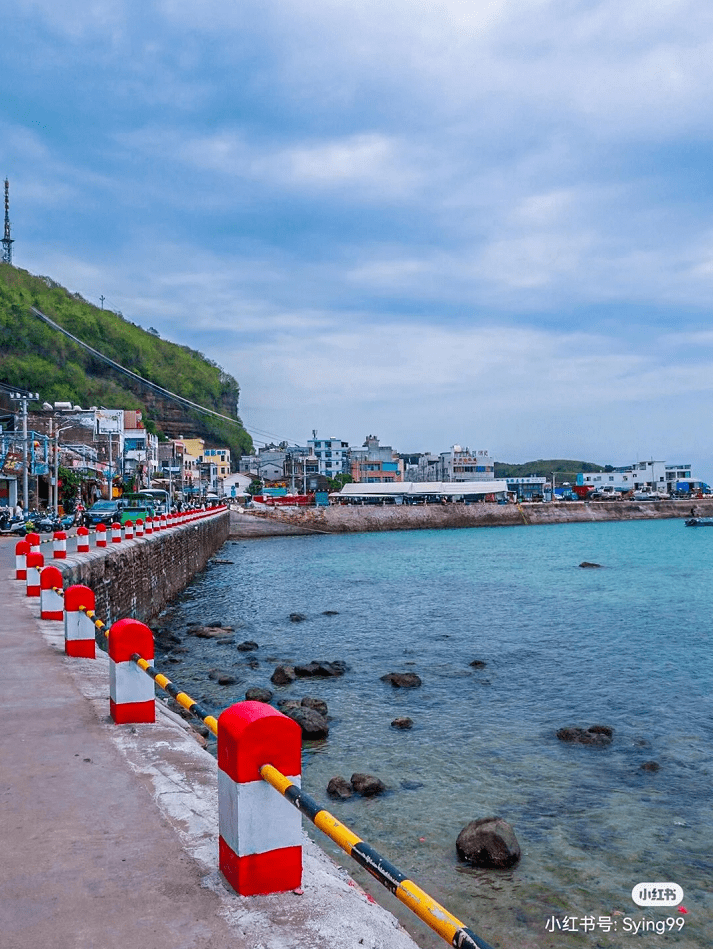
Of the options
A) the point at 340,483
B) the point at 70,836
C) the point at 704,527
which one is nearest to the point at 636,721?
the point at 70,836

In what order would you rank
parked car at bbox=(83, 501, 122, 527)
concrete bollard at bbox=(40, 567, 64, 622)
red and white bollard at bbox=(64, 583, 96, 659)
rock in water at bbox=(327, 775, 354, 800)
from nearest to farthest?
red and white bollard at bbox=(64, 583, 96, 659)
rock in water at bbox=(327, 775, 354, 800)
concrete bollard at bbox=(40, 567, 64, 622)
parked car at bbox=(83, 501, 122, 527)

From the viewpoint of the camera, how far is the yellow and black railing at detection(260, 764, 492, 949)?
2.73m

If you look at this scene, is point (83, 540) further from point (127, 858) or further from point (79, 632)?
point (127, 858)

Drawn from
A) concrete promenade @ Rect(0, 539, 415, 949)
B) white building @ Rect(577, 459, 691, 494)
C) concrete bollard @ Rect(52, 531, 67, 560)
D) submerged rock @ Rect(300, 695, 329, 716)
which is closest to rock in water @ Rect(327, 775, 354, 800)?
submerged rock @ Rect(300, 695, 329, 716)

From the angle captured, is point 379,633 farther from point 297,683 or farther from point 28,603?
point 28,603

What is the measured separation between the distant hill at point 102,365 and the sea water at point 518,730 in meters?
98.5

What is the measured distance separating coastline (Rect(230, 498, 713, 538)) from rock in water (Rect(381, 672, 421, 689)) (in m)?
63.7

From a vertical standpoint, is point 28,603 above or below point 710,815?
above

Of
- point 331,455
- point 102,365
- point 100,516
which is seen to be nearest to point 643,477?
point 331,455

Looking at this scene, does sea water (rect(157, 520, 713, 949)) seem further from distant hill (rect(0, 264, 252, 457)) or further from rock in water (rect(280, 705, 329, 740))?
distant hill (rect(0, 264, 252, 457))

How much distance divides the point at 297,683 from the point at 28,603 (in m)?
5.99

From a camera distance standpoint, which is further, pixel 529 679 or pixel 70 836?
pixel 529 679

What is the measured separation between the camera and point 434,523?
316 ft

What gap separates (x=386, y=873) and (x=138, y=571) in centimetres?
1954
